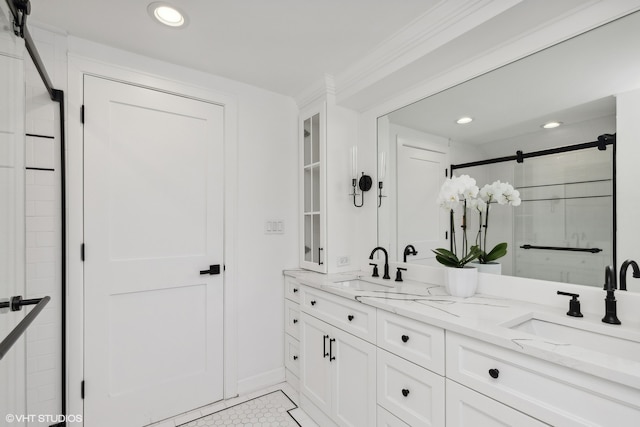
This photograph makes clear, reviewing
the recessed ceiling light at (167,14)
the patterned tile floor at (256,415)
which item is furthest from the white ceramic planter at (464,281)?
the recessed ceiling light at (167,14)

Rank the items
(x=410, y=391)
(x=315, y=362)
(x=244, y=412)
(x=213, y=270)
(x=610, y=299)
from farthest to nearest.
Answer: (x=213, y=270) < (x=244, y=412) < (x=315, y=362) < (x=410, y=391) < (x=610, y=299)

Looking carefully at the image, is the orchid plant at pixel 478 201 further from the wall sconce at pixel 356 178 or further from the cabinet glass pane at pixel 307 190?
the cabinet glass pane at pixel 307 190

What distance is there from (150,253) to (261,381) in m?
1.30

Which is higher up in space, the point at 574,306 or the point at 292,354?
the point at 574,306

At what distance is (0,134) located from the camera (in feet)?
3.06

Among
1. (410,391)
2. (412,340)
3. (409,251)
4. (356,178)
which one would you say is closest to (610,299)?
(412,340)

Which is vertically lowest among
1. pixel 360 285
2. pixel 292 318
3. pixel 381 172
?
pixel 292 318

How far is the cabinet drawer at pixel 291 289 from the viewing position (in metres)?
2.30

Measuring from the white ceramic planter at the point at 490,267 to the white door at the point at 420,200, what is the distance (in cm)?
24

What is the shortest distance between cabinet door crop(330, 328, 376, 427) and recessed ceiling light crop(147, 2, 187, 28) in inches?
76.1

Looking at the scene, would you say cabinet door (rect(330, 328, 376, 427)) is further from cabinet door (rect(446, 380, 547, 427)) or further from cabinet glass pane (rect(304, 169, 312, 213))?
cabinet glass pane (rect(304, 169, 312, 213))

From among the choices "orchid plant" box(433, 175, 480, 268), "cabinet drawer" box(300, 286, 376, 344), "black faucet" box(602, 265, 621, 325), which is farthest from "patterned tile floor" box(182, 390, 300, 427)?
"black faucet" box(602, 265, 621, 325)

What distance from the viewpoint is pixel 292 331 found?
2354 mm

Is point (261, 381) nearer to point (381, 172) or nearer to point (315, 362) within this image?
point (315, 362)
